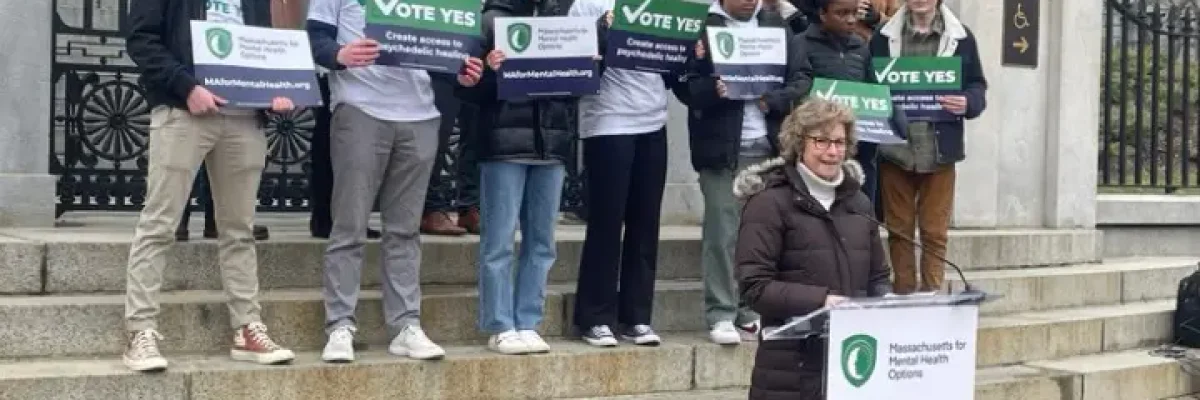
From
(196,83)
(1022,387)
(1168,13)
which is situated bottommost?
(1022,387)

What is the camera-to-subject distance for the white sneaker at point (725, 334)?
276 inches

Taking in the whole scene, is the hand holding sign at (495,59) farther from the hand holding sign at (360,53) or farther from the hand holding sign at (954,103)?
the hand holding sign at (954,103)

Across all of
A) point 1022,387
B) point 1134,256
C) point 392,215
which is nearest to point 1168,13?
point 1134,256

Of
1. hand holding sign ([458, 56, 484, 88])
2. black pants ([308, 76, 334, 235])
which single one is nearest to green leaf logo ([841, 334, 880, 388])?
hand holding sign ([458, 56, 484, 88])

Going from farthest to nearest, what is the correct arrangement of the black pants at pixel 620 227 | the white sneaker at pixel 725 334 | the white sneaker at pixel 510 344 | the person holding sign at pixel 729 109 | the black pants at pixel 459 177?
the black pants at pixel 459 177 → the white sneaker at pixel 725 334 → the person holding sign at pixel 729 109 → the black pants at pixel 620 227 → the white sneaker at pixel 510 344

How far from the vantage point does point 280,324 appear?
640cm

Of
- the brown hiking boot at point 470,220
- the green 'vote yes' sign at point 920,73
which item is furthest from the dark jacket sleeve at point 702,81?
the brown hiking boot at point 470,220

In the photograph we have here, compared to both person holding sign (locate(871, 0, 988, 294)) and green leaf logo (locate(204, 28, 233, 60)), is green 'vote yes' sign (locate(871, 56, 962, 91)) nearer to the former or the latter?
person holding sign (locate(871, 0, 988, 294))

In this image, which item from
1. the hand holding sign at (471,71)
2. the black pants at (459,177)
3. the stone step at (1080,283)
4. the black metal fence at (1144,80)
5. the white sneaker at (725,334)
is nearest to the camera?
the hand holding sign at (471,71)

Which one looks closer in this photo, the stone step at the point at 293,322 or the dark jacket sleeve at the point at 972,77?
the stone step at the point at 293,322

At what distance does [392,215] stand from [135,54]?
4.30 feet

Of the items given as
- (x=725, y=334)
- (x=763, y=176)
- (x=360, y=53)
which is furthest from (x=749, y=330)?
(x=360, y=53)

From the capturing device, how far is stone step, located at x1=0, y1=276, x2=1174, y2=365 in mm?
5984

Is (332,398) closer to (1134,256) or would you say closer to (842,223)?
(842,223)
